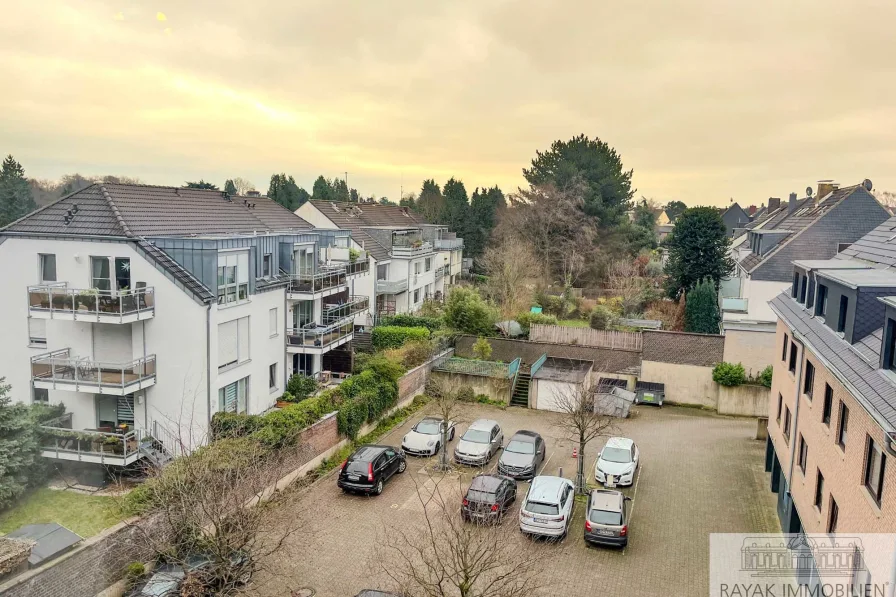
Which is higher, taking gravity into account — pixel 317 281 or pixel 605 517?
pixel 317 281

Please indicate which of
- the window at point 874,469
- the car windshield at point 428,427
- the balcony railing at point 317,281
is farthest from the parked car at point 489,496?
the balcony railing at point 317,281

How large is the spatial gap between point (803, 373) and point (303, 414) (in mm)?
15833

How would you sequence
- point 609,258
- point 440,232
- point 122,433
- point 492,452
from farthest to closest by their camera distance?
point 440,232
point 609,258
point 492,452
point 122,433

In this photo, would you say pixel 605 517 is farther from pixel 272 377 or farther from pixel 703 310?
pixel 703 310

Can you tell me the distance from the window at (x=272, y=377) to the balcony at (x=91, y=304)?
244 inches

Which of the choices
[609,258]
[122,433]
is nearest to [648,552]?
[122,433]

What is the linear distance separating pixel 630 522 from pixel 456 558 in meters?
8.23

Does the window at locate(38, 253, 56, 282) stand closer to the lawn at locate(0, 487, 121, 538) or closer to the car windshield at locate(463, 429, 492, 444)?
the lawn at locate(0, 487, 121, 538)

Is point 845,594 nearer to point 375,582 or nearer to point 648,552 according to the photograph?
point 648,552

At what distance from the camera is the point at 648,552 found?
17.6 metres

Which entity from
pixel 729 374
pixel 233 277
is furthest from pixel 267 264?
pixel 729 374

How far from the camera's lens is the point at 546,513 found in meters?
17.7

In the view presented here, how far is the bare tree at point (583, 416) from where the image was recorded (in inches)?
839

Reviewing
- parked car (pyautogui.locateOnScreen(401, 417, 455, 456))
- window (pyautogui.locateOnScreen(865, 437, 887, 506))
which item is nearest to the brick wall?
window (pyautogui.locateOnScreen(865, 437, 887, 506))
